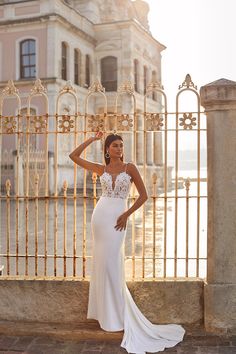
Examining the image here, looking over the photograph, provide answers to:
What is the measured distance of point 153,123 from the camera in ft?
16.4

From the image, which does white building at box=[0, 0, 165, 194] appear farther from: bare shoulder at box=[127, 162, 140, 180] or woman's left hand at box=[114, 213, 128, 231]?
woman's left hand at box=[114, 213, 128, 231]

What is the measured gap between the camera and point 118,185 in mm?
4629

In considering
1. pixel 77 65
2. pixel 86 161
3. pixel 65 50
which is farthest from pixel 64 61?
pixel 86 161

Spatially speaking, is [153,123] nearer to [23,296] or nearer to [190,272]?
[23,296]

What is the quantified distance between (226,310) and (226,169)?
1.41 m

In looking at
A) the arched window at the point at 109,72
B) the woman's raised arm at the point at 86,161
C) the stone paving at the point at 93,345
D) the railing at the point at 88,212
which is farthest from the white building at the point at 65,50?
the stone paving at the point at 93,345

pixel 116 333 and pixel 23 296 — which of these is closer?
pixel 116 333

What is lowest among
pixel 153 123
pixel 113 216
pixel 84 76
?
pixel 113 216

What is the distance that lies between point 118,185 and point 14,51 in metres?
24.7

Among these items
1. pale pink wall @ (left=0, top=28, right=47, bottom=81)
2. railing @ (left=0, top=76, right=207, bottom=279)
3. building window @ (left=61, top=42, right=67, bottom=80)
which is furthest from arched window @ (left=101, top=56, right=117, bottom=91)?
railing @ (left=0, top=76, right=207, bottom=279)

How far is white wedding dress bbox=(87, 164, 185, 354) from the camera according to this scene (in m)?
4.62

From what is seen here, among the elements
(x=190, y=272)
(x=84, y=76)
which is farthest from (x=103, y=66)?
(x=190, y=272)

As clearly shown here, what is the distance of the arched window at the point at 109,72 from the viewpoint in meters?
31.6

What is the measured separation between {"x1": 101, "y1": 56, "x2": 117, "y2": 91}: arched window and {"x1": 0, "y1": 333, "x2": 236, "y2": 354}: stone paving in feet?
92.4
